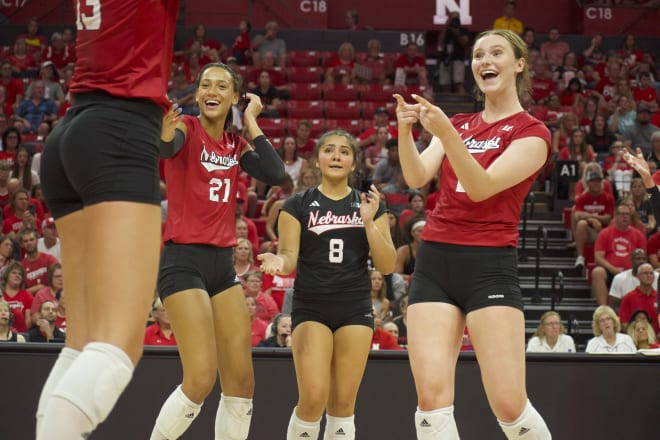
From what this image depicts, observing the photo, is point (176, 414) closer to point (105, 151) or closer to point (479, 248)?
point (479, 248)

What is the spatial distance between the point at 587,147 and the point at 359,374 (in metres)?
8.59

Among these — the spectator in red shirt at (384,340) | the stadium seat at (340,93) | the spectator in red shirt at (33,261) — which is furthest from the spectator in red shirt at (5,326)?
the stadium seat at (340,93)

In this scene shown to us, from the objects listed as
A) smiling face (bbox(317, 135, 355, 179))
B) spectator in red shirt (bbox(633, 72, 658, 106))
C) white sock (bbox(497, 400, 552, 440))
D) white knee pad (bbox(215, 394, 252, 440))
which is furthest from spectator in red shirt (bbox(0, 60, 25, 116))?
white sock (bbox(497, 400, 552, 440))

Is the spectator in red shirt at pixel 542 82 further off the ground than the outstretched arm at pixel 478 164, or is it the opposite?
the spectator in red shirt at pixel 542 82

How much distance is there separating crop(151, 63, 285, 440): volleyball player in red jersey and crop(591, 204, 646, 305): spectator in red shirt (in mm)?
6446

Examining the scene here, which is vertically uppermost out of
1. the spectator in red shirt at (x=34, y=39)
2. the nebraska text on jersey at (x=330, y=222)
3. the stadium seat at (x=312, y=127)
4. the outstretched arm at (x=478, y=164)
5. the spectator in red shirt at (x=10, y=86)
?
the spectator in red shirt at (x=34, y=39)

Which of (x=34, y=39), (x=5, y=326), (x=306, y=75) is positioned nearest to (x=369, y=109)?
(x=306, y=75)

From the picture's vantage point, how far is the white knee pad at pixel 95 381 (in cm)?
244

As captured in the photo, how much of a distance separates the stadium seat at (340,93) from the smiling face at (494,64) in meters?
11.4

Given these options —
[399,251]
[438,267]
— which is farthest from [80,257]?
[399,251]

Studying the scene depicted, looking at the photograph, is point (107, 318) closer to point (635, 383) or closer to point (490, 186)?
point (490, 186)

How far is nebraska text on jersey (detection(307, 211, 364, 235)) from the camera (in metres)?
5.10

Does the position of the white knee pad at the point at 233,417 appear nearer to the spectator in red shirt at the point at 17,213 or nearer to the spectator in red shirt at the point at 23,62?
the spectator in red shirt at the point at 17,213

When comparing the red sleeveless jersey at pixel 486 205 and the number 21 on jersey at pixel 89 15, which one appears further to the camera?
the red sleeveless jersey at pixel 486 205
